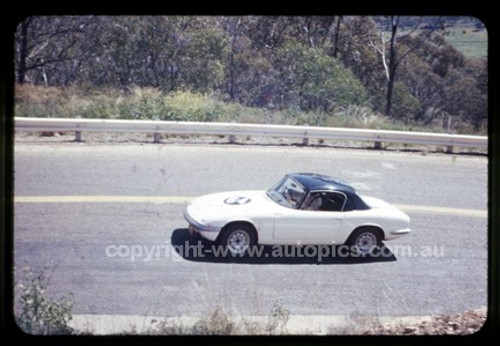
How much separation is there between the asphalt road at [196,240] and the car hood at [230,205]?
6cm

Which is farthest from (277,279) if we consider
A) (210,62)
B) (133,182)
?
(210,62)

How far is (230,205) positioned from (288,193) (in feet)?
1.23

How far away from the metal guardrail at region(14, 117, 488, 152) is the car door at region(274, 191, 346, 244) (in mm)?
396

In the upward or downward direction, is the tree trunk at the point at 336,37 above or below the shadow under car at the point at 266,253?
above

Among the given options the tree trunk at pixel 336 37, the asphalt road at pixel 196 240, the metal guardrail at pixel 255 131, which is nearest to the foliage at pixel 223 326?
the asphalt road at pixel 196 240

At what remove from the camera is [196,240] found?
12.7 feet

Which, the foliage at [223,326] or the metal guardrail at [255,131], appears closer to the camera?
the foliage at [223,326]

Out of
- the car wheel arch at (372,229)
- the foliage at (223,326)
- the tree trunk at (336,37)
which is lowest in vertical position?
the foliage at (223,326)

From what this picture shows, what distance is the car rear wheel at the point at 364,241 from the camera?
4.00 meters

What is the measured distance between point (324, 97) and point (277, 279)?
1158 mm

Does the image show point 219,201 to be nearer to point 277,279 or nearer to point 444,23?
point 277,279

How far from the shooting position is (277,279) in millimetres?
3863

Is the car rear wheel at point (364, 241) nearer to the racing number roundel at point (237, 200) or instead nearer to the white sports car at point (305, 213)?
the white sports car at point (305, 213)

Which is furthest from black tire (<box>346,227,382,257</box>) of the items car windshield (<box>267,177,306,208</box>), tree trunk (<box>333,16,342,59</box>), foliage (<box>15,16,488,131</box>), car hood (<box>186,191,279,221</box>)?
tree trunk (<box>333,16,342,59</box>)
